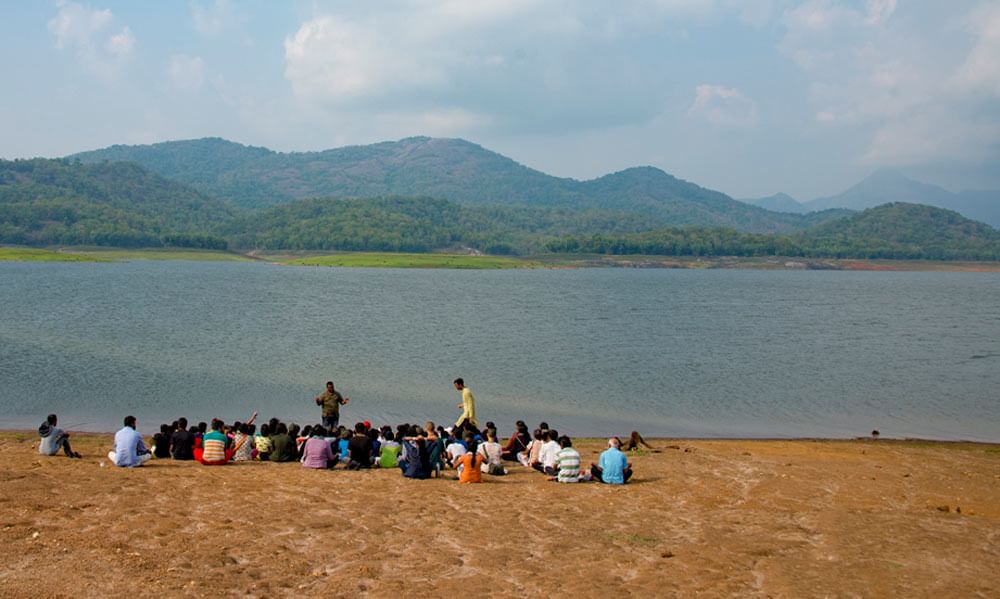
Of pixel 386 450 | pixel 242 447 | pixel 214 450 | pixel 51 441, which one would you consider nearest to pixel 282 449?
pixel 242 447

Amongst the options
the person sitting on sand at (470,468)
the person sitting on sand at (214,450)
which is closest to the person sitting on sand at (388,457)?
the person sitting on sand at (470,468)

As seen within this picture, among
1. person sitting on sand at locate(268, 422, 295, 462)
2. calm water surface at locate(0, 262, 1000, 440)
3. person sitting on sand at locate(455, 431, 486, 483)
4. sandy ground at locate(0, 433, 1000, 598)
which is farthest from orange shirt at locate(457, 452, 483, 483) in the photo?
calm water surface at locate(0, 262, 1000, 440)

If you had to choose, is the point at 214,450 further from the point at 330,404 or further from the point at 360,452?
the point at 330,404

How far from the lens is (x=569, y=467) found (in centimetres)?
1884

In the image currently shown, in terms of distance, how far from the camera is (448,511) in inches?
621

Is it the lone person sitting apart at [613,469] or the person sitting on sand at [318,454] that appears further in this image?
the person sitting on sand at [318,454]

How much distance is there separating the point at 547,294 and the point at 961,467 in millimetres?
84915

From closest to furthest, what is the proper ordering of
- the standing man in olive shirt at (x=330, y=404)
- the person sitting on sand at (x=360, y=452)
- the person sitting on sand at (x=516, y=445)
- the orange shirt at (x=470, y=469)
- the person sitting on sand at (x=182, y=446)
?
the orange shirt at (x=470, y=469), the person sitting on sand at (x=360, y=452), the person sitting on sand at (x=182, y=446), the person sitting on sand at (x=516, y=445), the standing man in olive shirt at (x=330, y=404)

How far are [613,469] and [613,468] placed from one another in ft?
0.08

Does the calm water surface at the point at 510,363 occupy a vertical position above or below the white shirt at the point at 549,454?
below

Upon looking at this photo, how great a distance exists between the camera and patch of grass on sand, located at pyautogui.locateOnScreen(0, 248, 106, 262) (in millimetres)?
164250

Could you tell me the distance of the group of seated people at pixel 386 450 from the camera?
18844 millimetres

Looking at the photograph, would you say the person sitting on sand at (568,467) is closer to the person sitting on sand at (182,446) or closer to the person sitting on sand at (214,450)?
the person sitting on sand at (214,450)

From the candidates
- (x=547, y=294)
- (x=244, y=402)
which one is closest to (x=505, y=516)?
(x=244, y=402)
